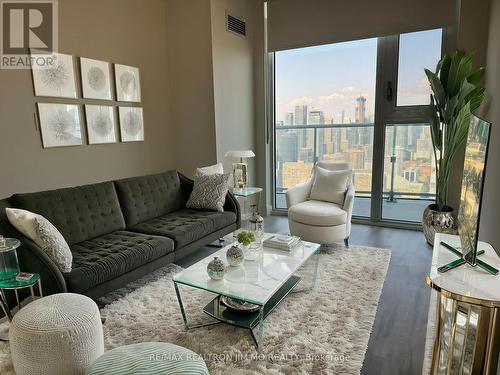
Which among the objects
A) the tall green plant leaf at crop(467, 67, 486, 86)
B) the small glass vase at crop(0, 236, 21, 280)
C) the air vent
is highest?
the air vent

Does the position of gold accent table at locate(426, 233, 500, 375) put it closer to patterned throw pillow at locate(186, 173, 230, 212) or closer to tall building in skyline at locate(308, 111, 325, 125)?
patterned throw pillow at locate(186, 173, 230, 212)

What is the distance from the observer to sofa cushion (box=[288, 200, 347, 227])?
3.46 metres

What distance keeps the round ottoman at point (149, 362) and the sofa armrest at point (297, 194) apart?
2494 millimetres

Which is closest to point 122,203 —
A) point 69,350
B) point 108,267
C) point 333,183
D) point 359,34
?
point 108,267

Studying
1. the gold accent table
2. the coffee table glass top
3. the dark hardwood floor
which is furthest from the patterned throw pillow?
the gold accent table

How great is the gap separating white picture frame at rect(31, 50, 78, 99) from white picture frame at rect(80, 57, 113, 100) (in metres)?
0.11

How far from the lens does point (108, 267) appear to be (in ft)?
7.97

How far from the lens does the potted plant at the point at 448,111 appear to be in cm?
328

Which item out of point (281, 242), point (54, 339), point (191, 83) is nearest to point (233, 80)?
point (191, 83)

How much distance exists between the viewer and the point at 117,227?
3221mm

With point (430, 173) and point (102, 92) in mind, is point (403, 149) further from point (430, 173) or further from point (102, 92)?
point (102, 92)

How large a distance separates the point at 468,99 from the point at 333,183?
Answer: 1.55 metres

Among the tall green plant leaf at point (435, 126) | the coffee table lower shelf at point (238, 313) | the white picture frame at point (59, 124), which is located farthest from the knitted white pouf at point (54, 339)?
the tall green plant leaf at point (435, 126)

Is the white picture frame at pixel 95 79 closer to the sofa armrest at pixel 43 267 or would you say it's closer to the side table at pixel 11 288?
the sofa armrest at pixel 43 267
